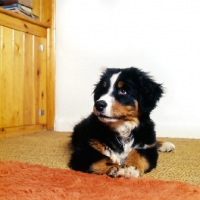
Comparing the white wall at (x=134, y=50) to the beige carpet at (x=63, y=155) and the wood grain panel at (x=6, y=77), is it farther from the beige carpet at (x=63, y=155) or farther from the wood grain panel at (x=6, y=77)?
the wood grain panel at (x=6, y=77)

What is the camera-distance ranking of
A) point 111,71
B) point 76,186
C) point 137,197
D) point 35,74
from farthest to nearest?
point 35,74 < point 111,71 < point 76,186 < point 137,197

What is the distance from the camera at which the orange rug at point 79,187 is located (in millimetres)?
1144

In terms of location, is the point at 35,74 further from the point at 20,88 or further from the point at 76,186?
the point at 76,186

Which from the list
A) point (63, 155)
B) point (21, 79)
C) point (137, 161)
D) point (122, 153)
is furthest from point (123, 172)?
point (21, 79)

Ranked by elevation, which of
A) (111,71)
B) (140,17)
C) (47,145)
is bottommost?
(47,145)

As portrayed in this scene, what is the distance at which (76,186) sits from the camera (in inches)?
50.7

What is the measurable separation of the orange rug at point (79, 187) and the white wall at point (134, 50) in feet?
6.07

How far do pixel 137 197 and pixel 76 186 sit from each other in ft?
0.92

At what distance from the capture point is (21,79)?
3172 millimetres

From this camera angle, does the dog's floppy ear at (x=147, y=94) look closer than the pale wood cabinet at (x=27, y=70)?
Yes

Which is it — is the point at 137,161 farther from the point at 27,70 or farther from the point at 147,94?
the point at 27,70

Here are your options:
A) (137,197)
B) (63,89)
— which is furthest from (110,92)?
(63,89)

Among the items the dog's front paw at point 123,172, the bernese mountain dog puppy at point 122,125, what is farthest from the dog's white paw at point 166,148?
the dog's front paw at point 123,172

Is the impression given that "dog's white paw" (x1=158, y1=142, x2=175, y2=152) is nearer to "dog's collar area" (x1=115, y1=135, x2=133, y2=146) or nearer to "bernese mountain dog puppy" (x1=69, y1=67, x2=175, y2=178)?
"bernese mountain dog puppy" (x1=69, y1=67, x2=175, y2=178)
